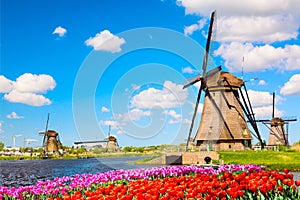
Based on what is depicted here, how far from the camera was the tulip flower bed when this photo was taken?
6.04 m

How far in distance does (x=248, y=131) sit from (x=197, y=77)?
722 centimetres

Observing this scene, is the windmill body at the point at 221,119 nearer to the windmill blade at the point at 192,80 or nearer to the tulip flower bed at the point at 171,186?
the windmill blade at the point at 192,80

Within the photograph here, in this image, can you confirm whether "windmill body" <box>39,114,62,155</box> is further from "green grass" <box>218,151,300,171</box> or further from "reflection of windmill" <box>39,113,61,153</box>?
Result: "green grass" <box>218,151,300,171</box>

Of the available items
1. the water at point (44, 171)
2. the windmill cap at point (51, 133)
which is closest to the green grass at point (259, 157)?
the water at point (44, 171)

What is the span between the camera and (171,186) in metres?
6.71

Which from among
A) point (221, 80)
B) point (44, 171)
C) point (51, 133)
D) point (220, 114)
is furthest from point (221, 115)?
point (51, 133)

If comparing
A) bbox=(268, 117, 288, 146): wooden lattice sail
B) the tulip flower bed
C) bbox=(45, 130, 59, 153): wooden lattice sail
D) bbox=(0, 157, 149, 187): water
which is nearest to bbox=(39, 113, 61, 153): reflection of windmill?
bbox=(45, 130, 59, 153): wooden lattice sail

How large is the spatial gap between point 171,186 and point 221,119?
2861 centimetres

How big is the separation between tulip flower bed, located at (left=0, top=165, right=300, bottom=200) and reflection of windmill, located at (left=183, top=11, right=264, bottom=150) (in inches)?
898

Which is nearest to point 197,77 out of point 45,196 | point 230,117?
point 230,117

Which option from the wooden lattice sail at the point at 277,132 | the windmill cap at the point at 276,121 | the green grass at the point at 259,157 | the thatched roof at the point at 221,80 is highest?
the thatched roof at the point at 221,80

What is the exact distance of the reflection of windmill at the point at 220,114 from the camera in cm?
3456

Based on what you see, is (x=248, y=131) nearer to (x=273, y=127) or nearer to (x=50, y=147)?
(x=273, y=127)

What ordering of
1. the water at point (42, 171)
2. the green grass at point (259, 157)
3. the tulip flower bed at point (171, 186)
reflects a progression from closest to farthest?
the tulip flower bed at point (171, 186)
the water at point (42, 171)
the green grass at point (259, 157)
